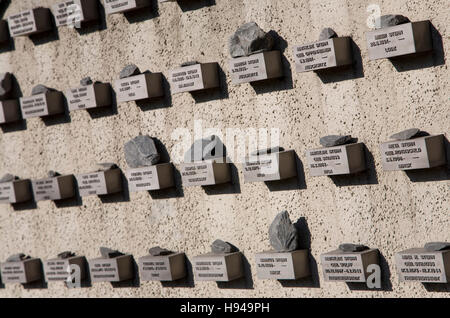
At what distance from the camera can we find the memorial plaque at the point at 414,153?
5.38 m

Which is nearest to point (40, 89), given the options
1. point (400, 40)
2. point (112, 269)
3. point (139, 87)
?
point (139, 87)

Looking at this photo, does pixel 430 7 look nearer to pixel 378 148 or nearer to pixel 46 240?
pixel 378 148

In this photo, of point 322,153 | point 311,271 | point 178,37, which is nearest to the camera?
point 322,153

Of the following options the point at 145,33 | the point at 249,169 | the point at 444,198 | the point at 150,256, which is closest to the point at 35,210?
the point at 150,256

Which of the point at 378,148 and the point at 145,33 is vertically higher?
the point at 145,33

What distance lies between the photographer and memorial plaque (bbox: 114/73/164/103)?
6.81 meters

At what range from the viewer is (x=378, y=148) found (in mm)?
5809

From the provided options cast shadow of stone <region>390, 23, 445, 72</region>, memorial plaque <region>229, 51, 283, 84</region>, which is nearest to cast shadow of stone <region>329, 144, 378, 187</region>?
cast shadow of stone <region>390, 23, 445, 72</region>

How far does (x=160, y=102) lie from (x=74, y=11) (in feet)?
3.96

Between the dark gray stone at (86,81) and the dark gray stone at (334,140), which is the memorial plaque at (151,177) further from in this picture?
the dark gray stone at (334,140)

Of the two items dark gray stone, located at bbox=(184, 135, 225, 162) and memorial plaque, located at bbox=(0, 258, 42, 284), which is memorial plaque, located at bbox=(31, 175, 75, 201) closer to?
memorial plaque, located at bbox=(0, 258, 42, 284)

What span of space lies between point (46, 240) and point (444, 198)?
3913 millimetres

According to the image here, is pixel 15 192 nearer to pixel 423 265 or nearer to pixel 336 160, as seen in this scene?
pixel 336 160

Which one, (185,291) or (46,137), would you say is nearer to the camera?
(185,291)
